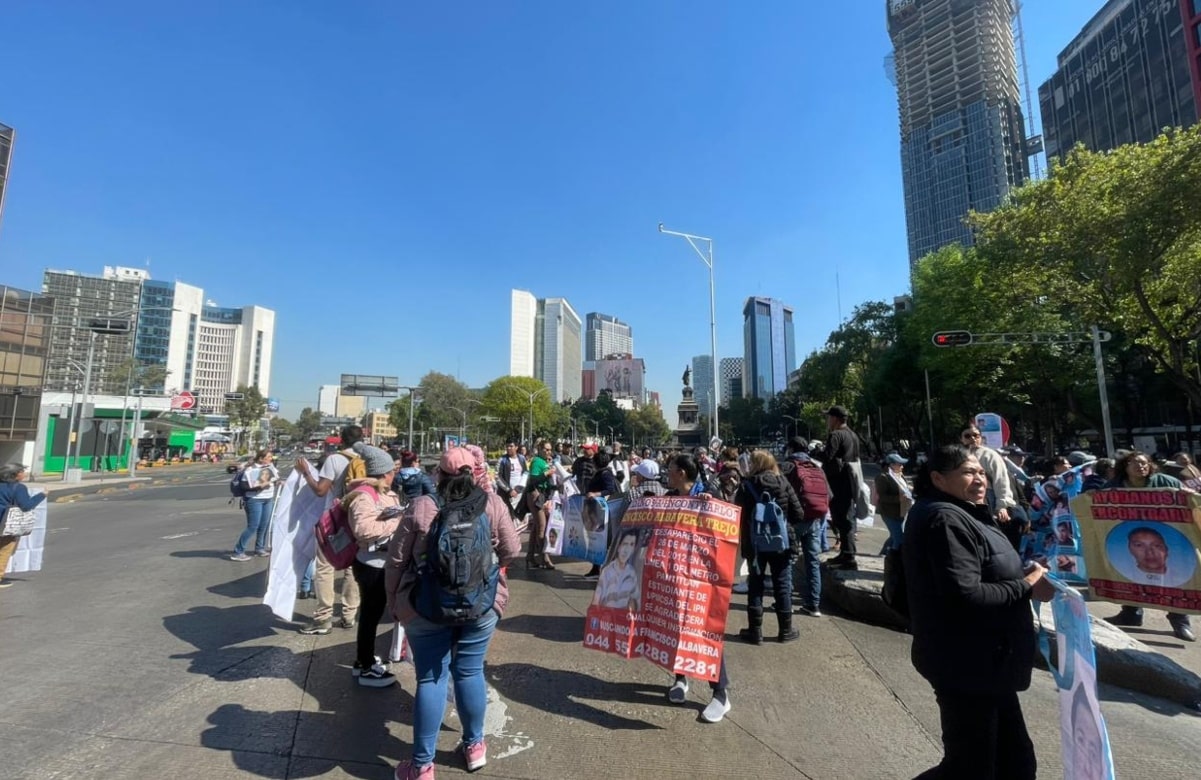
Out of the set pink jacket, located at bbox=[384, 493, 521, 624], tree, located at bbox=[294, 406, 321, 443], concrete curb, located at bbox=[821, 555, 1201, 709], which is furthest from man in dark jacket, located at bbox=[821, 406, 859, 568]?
tree, located at bbox=[294, 406, 321, 443]

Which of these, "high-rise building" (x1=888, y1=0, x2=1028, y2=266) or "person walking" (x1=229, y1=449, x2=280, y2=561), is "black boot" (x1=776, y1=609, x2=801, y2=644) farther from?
"high-rise building" (x1=888, y1=0, x2=1028, y2=266)

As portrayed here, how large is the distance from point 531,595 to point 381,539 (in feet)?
9.90

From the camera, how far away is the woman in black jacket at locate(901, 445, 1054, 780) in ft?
7.31

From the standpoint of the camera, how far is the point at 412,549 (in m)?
3.14

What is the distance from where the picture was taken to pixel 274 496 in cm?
938

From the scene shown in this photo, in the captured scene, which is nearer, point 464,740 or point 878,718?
point 464,740

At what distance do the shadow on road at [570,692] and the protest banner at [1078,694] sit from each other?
2102 millimetres

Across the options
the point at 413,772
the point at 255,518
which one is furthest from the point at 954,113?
the point at 413,772

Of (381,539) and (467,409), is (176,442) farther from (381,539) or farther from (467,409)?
(381,539)

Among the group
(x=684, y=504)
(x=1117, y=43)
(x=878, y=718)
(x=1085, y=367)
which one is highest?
(x=1117, y=43)

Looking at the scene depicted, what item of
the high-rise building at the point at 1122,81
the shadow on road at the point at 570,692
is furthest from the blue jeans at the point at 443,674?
the high-rise building at the point at 1122,81

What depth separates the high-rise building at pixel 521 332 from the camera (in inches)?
5418

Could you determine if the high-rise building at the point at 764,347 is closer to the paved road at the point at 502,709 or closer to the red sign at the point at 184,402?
the red sign at the point at 184,402

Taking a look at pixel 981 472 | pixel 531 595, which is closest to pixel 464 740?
pixel 981 472
